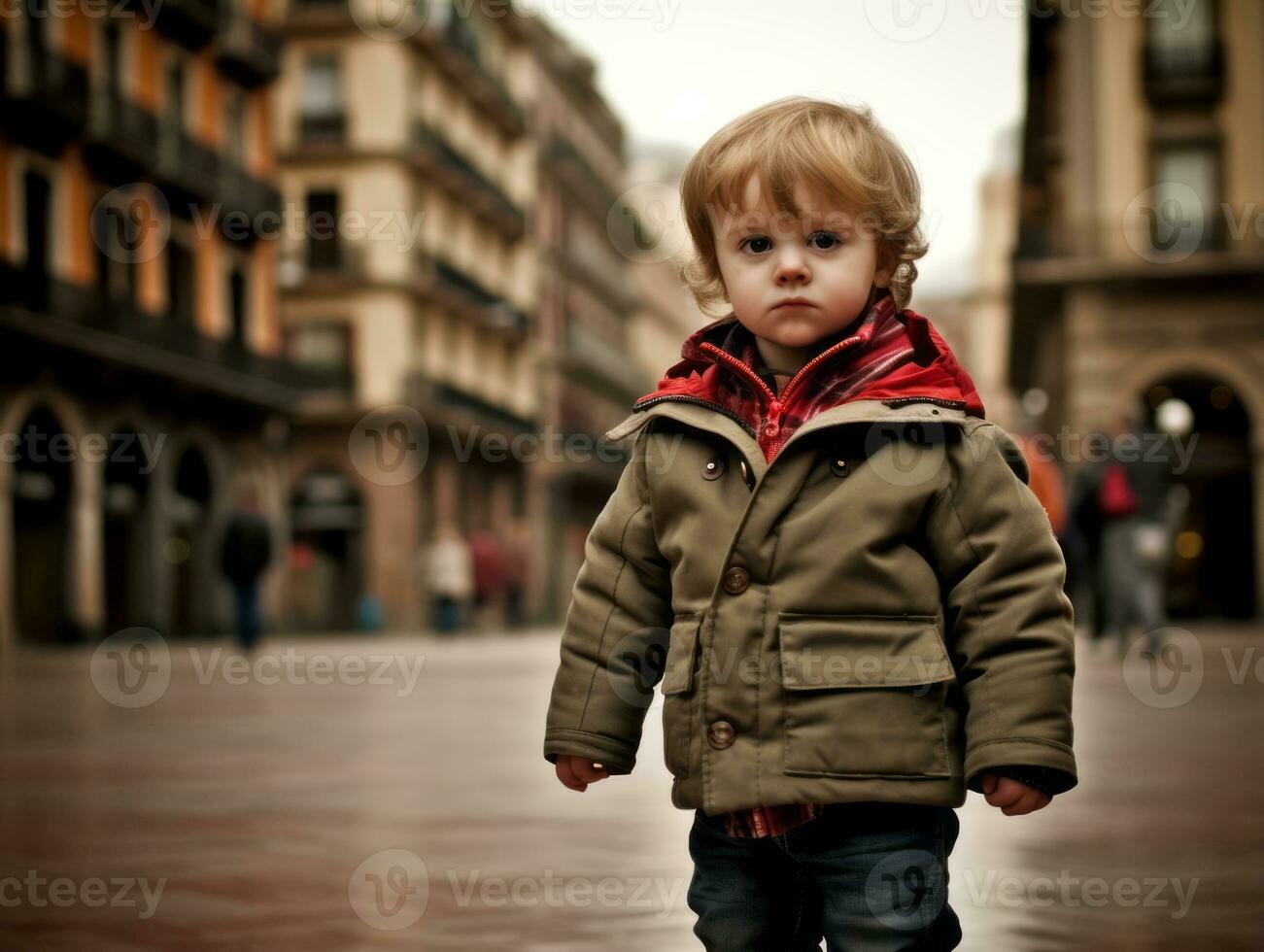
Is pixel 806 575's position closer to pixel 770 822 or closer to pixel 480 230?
pixel 770 822

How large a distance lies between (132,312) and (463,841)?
78.1 feet

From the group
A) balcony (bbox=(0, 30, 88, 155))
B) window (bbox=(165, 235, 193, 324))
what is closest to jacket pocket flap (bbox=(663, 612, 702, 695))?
balcony (bbox=(0, 30, 88, 155))

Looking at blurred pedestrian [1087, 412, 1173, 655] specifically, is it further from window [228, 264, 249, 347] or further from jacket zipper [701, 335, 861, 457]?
window [228, 264, 249, 347]

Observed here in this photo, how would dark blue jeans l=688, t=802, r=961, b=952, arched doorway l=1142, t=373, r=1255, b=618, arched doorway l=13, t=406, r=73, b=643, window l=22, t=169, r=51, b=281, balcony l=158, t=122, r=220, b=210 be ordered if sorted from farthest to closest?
1. balcony l=158, t=122, r=220, b=210
2. arched doorway l=1142, t=373, r=1255, b=618
3. window l=22, t=169, r=51, b=281
4. arched doorway l=13, t=406, r=73, b=643
5. dark blue jeans l=688, t=802, r=961, b=952

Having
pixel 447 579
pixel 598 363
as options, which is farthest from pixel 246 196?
pixel 598 363

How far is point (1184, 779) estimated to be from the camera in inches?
252

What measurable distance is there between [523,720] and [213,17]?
78.2ft

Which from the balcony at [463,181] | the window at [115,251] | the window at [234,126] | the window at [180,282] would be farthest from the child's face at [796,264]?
the balcony at [463,181]

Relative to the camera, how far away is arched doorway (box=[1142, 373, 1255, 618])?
1067 inches

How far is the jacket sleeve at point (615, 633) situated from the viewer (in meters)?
2.65

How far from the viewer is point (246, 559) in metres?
19.6

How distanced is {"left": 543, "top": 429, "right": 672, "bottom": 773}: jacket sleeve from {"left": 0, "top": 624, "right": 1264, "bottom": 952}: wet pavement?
1150mm

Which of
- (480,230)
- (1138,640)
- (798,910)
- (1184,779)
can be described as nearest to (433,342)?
(480,230)

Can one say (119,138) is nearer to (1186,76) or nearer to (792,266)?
(1186,76)
